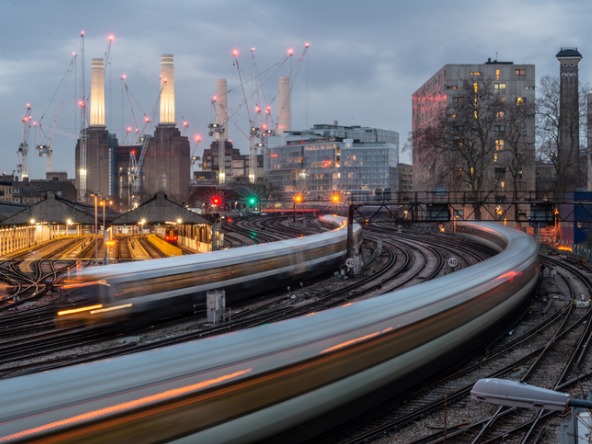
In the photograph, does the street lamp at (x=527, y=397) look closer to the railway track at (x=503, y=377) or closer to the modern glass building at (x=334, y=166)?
the railway track at (x=503, y=377)

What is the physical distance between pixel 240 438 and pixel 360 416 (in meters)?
3.78

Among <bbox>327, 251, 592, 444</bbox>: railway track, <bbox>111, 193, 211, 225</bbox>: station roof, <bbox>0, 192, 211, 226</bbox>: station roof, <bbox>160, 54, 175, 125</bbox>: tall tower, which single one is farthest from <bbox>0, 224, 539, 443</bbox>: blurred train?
<bbox>160, 54, 175, 125</bbox>: tall tower

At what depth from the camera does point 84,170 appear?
198125mm

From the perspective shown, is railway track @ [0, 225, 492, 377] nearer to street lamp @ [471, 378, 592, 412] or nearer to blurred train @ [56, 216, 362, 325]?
blurred train @ [56, 216, 362, 325]

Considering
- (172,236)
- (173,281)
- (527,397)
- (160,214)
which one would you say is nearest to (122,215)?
(160,214)

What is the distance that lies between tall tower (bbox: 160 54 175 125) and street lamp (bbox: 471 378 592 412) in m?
183

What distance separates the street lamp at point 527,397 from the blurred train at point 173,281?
56.1 feet

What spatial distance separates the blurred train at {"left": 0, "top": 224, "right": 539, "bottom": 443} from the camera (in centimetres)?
780

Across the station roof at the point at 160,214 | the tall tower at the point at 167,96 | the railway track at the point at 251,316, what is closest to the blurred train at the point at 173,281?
the railway track at the point at 251,316

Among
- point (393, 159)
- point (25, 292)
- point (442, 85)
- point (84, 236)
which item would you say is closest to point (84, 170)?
point (393, 159)

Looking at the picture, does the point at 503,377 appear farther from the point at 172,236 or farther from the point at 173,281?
the point at 172,236

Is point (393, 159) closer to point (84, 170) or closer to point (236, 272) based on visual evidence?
point (84, 170)

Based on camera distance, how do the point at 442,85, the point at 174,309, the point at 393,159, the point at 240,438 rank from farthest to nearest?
the point at 393,159 → the point at 442,85 → the point at 174,309 → the point at 240,438

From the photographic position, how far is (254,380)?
9828 mm
